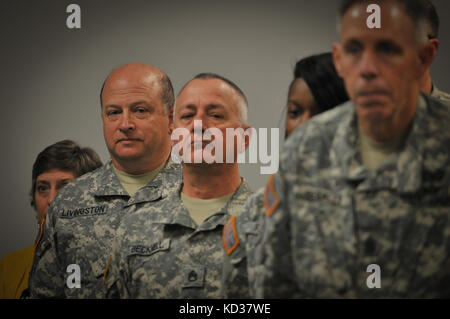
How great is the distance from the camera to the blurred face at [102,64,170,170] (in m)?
2.90

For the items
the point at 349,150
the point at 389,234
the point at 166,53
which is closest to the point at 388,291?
the point at 389,234

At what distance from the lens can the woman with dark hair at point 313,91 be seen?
94.8 inches

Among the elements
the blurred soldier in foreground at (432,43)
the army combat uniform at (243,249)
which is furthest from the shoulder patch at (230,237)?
the blurred soldier in foreground at (432,43)

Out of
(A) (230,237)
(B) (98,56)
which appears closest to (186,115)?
(A) (230,237)

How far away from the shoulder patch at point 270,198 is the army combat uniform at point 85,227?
2.21 feet

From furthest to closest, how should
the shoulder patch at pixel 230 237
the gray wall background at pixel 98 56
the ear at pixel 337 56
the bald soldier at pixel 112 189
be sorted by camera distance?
the bald soldier at pixel 112 189, the gray wall background at pixel 98 56, the shoulder patch at pixel 230 237, the ear at pixel 337 56

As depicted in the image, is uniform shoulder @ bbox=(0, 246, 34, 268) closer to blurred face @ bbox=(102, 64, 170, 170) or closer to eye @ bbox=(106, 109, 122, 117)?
blurred face @ bbox=(102, 64, 170, 170)

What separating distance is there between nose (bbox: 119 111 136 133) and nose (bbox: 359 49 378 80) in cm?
125

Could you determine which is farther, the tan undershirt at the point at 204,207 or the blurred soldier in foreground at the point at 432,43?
the tan undershirt at the point at 204,207

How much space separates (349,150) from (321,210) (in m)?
0.26

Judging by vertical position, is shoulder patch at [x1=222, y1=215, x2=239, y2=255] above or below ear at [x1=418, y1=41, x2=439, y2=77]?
below

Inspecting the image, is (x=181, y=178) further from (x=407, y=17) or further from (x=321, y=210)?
(x=407, y=17)

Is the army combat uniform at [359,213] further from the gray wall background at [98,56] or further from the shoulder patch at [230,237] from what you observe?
the gray wall background at [98,56]

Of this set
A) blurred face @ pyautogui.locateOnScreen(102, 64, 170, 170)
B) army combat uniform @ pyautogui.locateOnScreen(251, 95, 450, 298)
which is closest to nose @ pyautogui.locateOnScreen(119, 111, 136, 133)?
blurred face @ pyautogui.locateOnScreen(102, 64, 170, 170)
